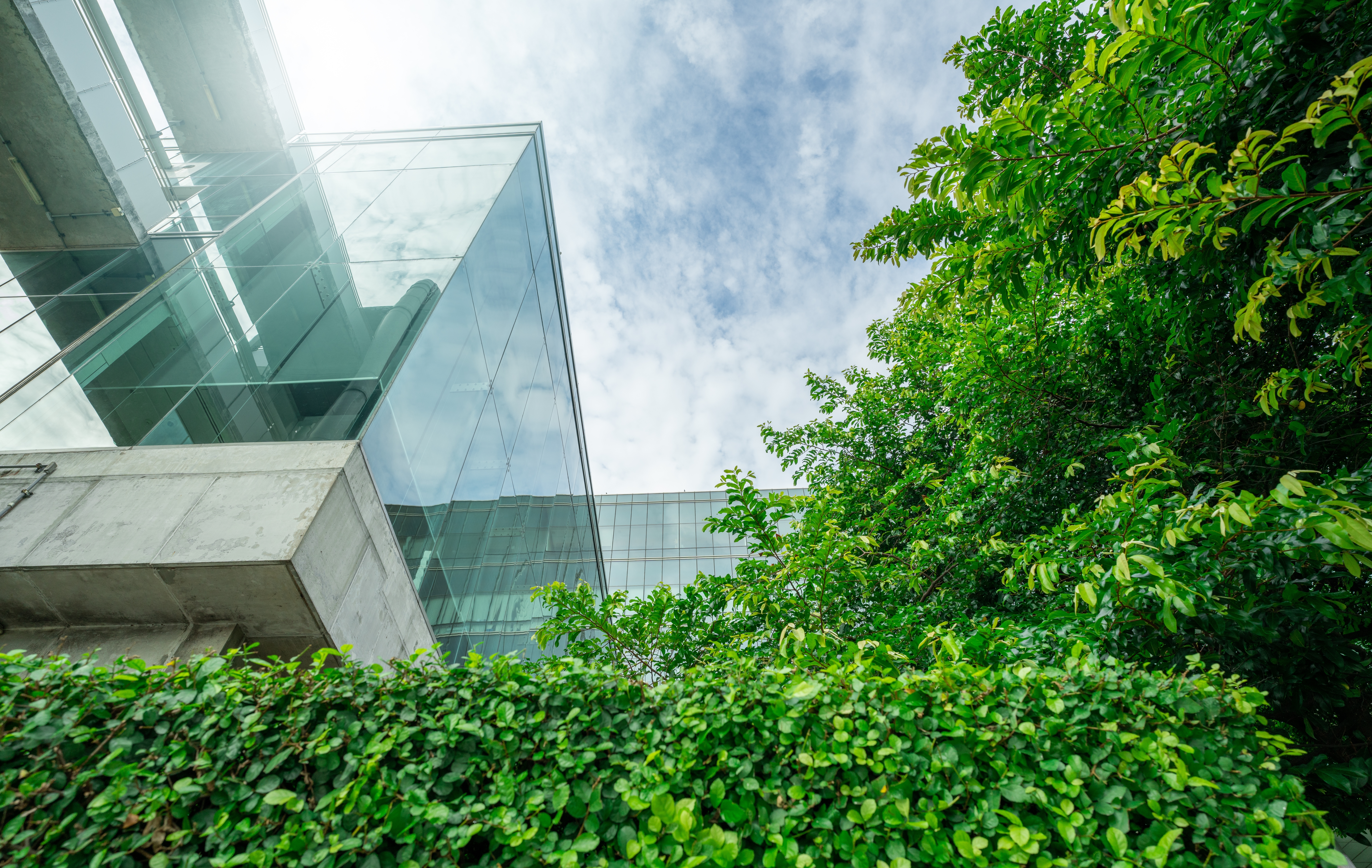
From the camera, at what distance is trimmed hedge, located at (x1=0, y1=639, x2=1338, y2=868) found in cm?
195

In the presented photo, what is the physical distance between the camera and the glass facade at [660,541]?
27.1m

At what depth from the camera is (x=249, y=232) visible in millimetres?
8023

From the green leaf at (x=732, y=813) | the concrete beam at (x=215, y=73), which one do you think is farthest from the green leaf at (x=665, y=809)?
the concrete beam at (x=215, y=73)

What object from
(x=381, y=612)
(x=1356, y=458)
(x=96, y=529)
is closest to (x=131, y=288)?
(x=96, y=529)

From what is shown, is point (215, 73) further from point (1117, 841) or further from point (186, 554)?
point (1117, 841)

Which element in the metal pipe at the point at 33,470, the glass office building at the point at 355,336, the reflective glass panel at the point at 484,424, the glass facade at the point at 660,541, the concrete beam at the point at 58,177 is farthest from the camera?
the glass facade at the point at 660,541

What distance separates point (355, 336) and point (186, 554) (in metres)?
2.93

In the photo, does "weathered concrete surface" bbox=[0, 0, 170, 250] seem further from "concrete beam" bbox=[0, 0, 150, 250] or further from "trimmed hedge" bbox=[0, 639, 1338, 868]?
"trimmed hedge" bbox=[0, 639, 1338, 868]

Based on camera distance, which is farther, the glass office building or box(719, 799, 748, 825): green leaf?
the glass office building

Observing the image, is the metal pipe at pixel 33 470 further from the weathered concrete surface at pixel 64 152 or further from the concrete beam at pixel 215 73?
the concrete beam at pixel 215 73

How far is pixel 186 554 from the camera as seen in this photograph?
425 cm

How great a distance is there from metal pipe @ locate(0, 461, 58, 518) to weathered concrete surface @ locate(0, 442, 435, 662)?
50mm

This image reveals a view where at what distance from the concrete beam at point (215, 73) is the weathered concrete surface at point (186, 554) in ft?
30.8

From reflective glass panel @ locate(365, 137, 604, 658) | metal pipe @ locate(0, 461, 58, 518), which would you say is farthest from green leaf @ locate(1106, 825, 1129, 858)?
metal pipe @ locate(0, 461, 58, 518)
